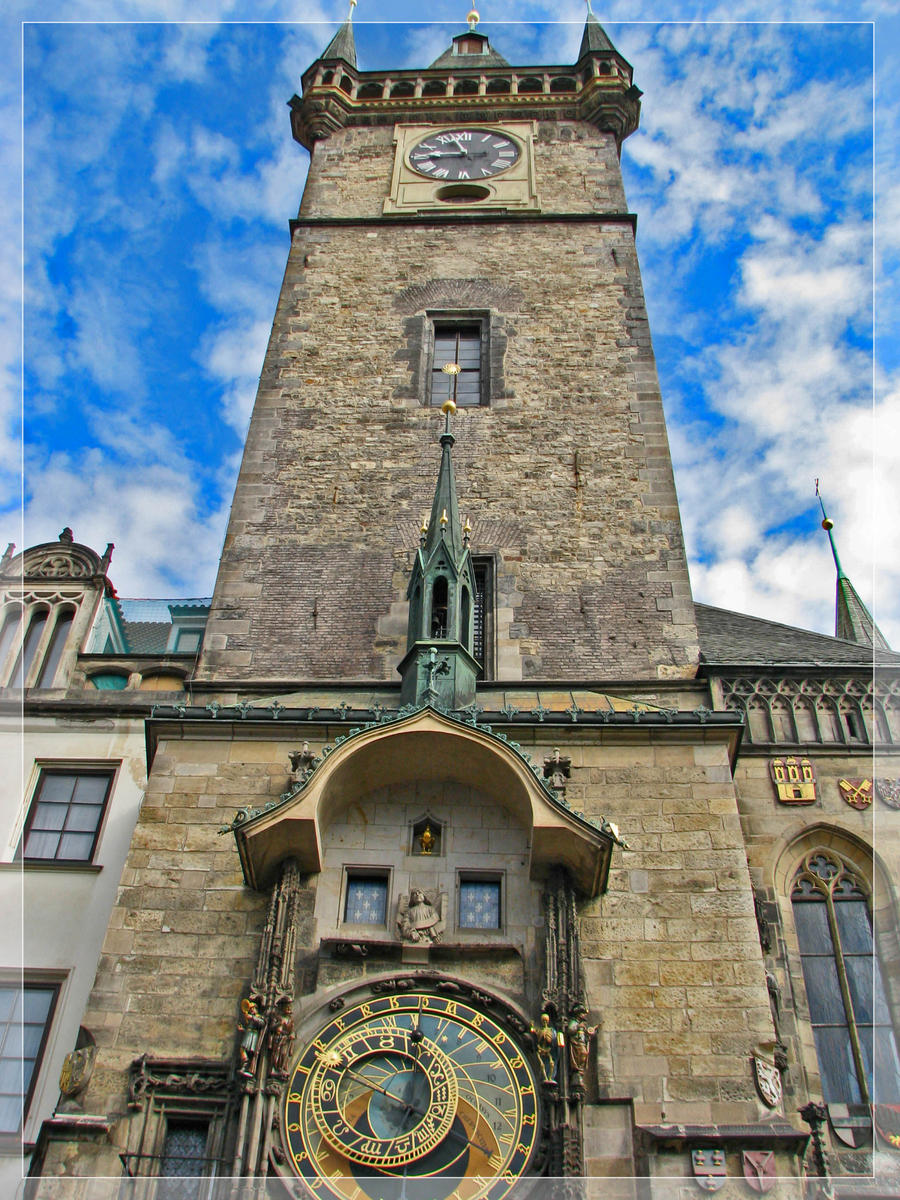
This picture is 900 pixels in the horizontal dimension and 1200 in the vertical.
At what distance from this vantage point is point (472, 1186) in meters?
7.73

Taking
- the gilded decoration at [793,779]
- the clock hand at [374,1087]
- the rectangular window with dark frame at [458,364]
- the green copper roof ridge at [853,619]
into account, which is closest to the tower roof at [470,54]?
the rectangular window with dark frame at [458,364]

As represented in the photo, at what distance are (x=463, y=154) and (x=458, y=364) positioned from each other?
561 centimetres

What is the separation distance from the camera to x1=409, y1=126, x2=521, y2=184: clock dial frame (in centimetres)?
1966

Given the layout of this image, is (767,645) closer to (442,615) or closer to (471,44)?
(442,615)

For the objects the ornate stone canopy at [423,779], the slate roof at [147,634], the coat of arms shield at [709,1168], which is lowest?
the coat of arms shield at [709,1168]

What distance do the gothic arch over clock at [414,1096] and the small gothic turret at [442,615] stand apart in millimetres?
2401

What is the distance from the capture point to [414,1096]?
8102 mm

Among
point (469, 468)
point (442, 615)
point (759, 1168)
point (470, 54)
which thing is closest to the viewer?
point (759, 1168)

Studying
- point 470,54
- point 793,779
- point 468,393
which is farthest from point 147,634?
point 470,54

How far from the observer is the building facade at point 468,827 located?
318 inches

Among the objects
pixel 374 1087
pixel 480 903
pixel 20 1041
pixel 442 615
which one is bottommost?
pixel 374 1087

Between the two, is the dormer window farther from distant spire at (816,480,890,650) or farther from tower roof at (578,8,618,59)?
distant spire at (816,480,890,650)

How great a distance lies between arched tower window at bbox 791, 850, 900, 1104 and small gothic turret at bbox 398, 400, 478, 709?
3.31 m

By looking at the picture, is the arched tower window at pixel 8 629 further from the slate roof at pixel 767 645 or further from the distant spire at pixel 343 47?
the distant spire at pixel 343 47
